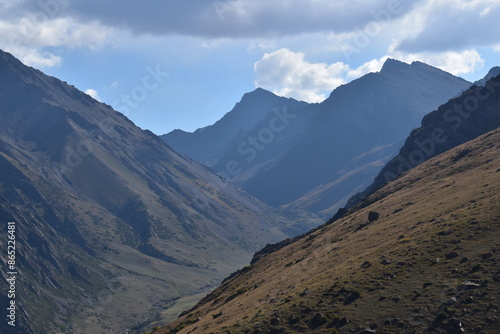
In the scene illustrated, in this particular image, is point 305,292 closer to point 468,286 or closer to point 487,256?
point 468,286

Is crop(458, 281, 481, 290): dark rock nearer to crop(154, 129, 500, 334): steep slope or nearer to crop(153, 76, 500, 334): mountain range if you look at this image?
crop(154, 129, 500, 334): steep slope

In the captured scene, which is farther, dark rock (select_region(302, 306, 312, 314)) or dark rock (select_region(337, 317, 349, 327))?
dark rock (select_region(302, 306, 312, 314))

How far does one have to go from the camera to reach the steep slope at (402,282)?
54875 millimetres

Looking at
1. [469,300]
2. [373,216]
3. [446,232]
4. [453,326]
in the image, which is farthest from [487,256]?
[373,216]

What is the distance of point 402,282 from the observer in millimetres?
62156

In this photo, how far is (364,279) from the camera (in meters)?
65.4

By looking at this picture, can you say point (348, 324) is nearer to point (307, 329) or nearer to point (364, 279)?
point (307, 329)

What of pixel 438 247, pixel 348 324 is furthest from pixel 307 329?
pixel 438 247

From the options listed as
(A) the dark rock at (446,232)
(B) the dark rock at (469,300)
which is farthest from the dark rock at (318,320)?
(A) the dark rock at (446,232)

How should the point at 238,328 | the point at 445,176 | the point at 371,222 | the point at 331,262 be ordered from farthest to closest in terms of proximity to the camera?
the point at 445,176, the point at 371,222, the point at 331,262, the point at 238,328

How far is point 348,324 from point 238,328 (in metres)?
13.4

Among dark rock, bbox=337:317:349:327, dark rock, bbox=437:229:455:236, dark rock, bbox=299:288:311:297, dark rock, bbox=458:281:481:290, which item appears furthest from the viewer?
dark rock, bbox=437:229:455:236

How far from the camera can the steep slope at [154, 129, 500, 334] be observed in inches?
2160

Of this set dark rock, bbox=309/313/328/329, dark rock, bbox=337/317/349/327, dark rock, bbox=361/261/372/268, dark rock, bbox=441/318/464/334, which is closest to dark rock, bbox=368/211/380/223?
dark rock, bbox=361/261/372/268
